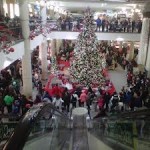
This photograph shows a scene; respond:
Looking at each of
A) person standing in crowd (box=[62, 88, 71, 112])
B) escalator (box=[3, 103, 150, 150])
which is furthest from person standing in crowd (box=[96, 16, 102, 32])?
escalator (box=[3, 103, 150, 150])

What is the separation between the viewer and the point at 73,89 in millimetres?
15742

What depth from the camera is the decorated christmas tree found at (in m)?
18.6

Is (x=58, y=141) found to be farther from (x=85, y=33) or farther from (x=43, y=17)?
(x=43, y=17)

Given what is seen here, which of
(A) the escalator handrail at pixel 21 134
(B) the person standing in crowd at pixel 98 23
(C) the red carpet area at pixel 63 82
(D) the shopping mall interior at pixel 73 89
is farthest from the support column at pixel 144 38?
(A) the escalator handrail at pixel 21 134

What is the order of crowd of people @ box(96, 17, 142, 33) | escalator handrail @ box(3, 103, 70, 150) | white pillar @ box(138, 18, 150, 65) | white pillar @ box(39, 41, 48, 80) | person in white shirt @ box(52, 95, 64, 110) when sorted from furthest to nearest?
crowd of people @ box(96, 17, 142, 33), white pillar @ box(39, 41, 48, 80), white pillar @ box(138, 18, 150, 65), person in white shirt @ box(52, 95, 64, 110), escalator handrail @ box(3, 103, 70, 150)

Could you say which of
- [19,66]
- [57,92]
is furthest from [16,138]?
[19,66]

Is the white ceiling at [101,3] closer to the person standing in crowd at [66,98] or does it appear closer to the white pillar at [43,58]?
the white pillar at [43,58]

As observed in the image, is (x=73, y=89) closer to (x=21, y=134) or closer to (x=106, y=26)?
(x=106, y=26)

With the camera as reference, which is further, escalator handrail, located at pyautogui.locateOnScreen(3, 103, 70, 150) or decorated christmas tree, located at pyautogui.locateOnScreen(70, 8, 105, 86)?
decorated christmas tree, located at pyautogui.locateOnScreen(70, 8, 105, 86)

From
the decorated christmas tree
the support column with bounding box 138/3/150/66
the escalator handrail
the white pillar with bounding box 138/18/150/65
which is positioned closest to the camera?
the escalator handrail

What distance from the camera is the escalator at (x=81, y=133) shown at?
401 cm

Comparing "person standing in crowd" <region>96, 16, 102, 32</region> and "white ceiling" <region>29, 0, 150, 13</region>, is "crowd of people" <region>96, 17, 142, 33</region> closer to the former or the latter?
"person standing in crowd" <region>96, 16, 102, 32</region>

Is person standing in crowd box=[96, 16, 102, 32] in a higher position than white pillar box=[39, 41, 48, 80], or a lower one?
higher

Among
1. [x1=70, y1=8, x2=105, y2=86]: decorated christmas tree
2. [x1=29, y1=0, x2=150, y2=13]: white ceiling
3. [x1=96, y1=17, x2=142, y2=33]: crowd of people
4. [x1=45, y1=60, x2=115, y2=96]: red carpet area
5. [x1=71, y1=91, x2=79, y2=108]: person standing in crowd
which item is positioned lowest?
[x1=45, y1=60, x2=115, y2=96]: red carpet area
